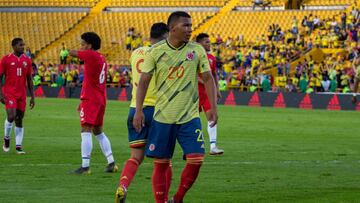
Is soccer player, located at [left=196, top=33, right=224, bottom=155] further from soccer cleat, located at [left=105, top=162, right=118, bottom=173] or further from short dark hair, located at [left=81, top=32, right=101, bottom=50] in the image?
short dark hair, located at [left=81, top=32, right=101, bottom=50]

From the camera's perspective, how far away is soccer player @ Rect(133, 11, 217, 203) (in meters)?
9.79

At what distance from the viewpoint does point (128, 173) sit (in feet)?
34.8

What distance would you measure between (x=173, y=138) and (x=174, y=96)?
1.59 ft

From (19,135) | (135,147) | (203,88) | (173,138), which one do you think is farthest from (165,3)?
(173,138)

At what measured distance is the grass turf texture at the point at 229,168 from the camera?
37.8ft

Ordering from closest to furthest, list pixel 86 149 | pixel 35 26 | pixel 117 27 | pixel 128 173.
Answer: pixel 128 173 → pixel 86 149 → pixel 117 27 → pixel 35 26

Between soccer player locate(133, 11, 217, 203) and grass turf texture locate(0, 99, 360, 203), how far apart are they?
1.18 metres

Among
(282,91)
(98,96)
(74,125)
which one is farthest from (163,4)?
(98,96)

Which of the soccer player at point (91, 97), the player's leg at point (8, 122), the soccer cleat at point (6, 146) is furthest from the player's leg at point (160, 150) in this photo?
the soccer cleat at point (6, 146)

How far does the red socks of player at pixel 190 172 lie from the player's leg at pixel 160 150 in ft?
0.80

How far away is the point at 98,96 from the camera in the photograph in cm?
1420

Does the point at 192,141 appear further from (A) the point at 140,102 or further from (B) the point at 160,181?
(A) the point at 140,102

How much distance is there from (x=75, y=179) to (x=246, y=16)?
145 ft

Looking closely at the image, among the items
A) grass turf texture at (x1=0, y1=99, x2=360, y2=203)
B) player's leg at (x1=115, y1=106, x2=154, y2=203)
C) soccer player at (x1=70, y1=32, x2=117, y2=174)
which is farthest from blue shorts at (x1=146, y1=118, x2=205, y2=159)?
soccer player at (x1=70, y1=32, x2=117, y2=174)
